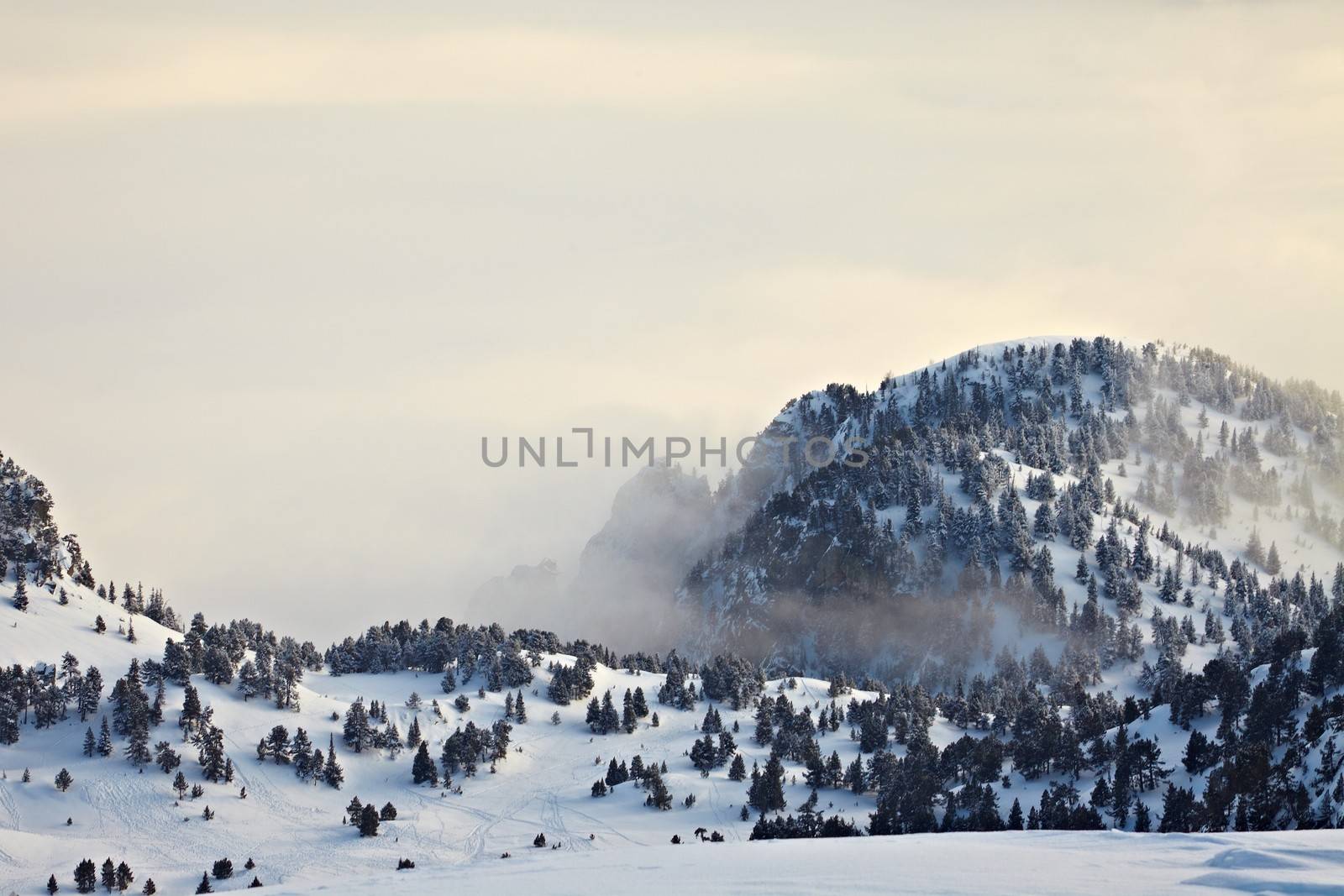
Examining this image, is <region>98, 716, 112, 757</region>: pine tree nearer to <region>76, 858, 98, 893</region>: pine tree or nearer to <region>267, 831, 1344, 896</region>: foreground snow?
<region>76, 858, 98, 893</region>: pine tree

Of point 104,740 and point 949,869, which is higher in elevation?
point 949,869

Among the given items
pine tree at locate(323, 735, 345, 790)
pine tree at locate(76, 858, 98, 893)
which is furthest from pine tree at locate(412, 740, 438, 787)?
pine tree at locate(76, 858, 98, 893)

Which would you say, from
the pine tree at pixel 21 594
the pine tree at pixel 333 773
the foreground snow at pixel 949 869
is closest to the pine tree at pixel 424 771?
the pine tree at pixel 333 773

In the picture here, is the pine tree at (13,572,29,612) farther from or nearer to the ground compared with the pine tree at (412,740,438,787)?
farther from the ground

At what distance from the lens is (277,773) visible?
174m

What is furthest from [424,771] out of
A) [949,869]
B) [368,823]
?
[949,869]

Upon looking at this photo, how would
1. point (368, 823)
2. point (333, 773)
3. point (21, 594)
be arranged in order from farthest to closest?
point (21, 594)
point (333, 773)
point (368, 823)

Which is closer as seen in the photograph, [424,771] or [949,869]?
[949,869]

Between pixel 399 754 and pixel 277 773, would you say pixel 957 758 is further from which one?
pixel 277 773

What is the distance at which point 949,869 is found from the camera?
6100 centimetres

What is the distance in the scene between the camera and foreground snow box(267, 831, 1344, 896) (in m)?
55.5

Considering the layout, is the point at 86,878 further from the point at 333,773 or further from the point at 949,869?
the point at 949,869

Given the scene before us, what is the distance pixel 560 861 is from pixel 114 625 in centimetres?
14628

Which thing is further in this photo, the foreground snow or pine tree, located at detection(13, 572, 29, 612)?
pine tree, located at detection(13, 572, 29, 612)
